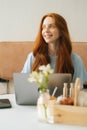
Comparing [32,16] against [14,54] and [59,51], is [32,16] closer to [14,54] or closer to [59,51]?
[14,54]

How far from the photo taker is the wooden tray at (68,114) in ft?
4.12

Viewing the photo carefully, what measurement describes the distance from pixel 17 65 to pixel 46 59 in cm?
113

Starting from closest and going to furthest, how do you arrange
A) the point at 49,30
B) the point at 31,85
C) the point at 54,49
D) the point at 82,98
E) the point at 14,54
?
1. the point at 82,98
2. the point at 31,85
3. the point at 49,30
4. the point at 54,49
5. the point at 14,54

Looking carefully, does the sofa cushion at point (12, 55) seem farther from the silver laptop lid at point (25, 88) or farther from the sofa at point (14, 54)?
the silver laptop lid at point (25, 88)

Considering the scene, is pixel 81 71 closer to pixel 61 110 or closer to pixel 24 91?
pixel 24 91

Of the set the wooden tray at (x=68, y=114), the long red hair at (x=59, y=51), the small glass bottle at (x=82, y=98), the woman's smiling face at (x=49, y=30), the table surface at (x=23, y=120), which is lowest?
the table surface at (x=23, y=120)

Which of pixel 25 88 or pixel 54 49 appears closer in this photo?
pixel 25 88

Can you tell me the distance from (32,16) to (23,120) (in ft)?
6.62

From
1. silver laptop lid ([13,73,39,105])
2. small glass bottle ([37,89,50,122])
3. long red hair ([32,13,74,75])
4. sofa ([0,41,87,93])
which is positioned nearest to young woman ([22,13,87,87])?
long red hair ([32,13,74,75])

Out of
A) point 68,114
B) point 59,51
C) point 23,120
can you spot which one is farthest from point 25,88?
point 59,51

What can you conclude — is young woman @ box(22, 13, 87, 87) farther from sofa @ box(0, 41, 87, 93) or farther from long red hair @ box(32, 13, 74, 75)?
sofa @ box(0, 41, 87, 93)

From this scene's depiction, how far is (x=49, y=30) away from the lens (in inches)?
79.3

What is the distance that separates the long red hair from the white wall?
3.34 ft

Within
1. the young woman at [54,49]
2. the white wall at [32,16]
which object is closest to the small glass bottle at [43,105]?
the young woman at [54,49]
